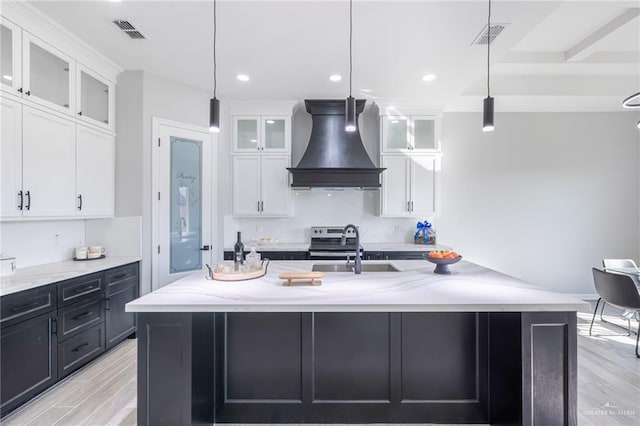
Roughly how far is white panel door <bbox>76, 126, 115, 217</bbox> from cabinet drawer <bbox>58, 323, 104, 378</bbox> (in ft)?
3.72

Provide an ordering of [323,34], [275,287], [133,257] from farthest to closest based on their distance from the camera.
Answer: [133,257] → [323,34] → [275,287]

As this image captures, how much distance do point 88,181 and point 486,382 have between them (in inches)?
151

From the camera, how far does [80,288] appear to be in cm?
255

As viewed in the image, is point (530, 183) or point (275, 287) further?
point (530, 183)

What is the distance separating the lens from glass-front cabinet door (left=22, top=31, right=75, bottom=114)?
2.39 m

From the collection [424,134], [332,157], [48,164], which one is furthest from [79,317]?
[424,134]

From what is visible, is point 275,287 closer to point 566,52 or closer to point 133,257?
point 133,257

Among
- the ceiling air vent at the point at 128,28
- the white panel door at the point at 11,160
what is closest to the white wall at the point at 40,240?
the white panel door at the point at 11,160

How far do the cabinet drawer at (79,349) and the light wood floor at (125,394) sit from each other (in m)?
0.12

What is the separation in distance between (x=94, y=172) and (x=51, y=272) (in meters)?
1.09

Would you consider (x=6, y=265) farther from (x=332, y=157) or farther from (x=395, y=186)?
(x=395, y=186)

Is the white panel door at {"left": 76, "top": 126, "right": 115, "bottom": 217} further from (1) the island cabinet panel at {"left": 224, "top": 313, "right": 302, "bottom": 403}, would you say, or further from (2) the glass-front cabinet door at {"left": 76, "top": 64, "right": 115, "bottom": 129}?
(1) the island cabinet panel at {"left": 224, "top": 313, "right": 302, "bottom": 403}

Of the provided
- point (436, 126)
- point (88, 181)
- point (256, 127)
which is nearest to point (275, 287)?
point (88, 181)

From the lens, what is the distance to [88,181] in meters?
3.01
